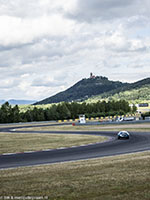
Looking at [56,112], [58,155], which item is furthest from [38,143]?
[56,112]

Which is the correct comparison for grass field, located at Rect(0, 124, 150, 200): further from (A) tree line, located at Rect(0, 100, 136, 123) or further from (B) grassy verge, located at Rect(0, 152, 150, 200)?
(A) tree line, located at Rect(0, 100, 136, 123)

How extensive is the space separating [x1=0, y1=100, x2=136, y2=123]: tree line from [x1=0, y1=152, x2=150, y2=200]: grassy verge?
12015cm

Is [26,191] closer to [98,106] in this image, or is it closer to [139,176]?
[139,176]

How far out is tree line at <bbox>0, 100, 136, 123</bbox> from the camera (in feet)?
440

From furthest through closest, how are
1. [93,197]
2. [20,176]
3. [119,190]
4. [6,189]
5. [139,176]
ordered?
[20,176] → [139,176] → [6,189] → [119,190] → [93,197]

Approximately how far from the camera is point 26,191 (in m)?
11.1

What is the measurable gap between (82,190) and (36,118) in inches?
5244

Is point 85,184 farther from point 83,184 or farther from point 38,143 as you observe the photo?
point 38,143

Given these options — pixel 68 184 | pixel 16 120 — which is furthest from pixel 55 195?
pixel 16 120

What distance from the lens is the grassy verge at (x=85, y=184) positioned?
9.95 m

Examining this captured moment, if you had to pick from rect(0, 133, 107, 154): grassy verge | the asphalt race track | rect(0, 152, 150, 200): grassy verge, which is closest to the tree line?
rect(0, 133, 107, 154): grassy verge

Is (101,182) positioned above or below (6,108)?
below

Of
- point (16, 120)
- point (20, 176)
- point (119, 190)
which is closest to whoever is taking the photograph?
point (119, 190)

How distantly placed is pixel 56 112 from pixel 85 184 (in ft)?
443
